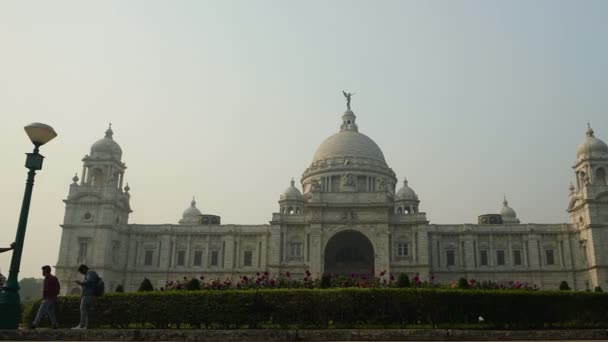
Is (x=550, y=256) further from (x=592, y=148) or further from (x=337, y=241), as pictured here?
(x=337, y=241)

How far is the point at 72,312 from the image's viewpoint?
19.1 meters

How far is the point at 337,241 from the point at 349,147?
16613mm

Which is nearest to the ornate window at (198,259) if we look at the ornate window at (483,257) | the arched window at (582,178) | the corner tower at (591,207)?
the ornate window at (483,257)

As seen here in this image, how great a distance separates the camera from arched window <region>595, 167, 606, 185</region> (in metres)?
53.7

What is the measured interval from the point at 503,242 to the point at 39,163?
50.5 m

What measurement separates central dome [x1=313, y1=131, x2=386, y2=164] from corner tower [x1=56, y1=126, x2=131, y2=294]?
26175mm

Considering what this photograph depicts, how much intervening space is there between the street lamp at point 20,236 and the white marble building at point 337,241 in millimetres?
37899

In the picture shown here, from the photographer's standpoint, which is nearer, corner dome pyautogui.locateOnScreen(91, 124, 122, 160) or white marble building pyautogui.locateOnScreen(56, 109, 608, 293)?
white marble building pyautogui.locateOnScreen(56, 109, 608, 293)

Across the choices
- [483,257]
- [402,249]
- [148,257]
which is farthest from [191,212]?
[483,257]

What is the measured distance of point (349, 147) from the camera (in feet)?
226

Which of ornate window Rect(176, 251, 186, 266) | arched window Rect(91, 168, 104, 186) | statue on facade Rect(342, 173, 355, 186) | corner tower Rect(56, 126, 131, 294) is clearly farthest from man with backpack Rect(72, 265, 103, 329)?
statue on facade Rect(342, 173, 355, 186)

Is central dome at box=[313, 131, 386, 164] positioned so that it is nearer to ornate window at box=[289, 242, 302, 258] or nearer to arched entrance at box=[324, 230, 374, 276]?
arched entrance at box=[324, 230, 374, 276]

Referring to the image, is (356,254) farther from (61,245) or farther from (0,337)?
(0,337)

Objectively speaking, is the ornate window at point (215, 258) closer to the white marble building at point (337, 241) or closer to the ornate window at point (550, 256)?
the white marble building at point (337, 241)
